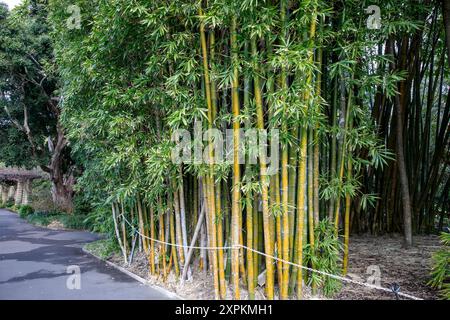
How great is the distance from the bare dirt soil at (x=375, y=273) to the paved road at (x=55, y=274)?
0.22 metres

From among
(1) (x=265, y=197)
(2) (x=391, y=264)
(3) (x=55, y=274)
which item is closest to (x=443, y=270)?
(2) (x=391, y=264)

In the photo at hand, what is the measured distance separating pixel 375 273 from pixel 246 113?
189 centimetres

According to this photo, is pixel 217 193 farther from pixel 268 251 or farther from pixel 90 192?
pixel 90 192

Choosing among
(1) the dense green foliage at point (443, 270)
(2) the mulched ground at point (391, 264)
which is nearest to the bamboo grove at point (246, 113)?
(2) the mulched ground at point (391, 264)

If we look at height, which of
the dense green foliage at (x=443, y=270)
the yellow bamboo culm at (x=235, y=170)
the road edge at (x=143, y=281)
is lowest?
the road edge at (x=143, y=281)

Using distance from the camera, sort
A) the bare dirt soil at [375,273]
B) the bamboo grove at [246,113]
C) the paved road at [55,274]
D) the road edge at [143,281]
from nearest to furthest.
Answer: the bamboo grove at [246,113]
the bare dirt soil at [375,273]
the road edge at [143,281]
the paved road at [55,274]

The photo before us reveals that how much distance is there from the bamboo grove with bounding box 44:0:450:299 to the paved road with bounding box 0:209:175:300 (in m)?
0.42

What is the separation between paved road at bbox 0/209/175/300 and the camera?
3334 millimetres

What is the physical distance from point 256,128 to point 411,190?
2967 mm

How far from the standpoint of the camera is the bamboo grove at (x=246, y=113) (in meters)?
2.50

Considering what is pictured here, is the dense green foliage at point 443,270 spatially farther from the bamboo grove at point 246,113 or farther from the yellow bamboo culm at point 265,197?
the yellow bamboo culm at point 265,197

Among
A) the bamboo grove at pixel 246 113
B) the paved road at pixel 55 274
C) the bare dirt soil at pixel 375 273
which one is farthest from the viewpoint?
the paved road at pixel 55 274
